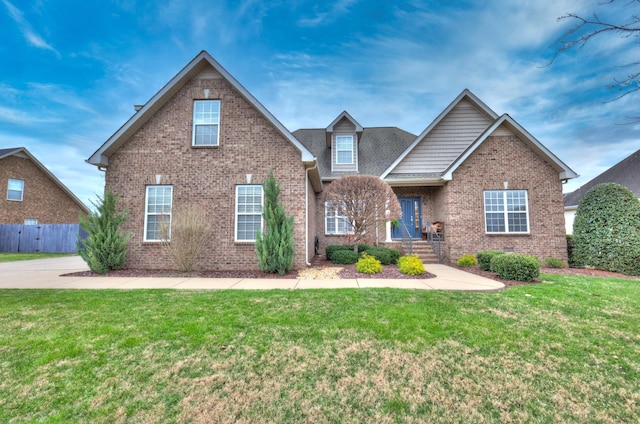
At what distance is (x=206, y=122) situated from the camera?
384 inches

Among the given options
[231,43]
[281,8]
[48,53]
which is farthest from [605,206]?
[48,53]

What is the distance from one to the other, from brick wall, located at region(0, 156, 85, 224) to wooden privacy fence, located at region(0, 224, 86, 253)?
118 cm

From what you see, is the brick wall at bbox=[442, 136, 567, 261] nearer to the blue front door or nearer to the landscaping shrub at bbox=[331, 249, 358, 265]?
the blue front door

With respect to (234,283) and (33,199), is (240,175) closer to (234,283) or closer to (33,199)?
(234,283)

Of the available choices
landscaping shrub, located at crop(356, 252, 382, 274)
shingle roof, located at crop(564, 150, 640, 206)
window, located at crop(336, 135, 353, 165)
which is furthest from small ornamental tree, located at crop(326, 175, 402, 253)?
shingle roof, located at crop(564, 150, 640, 206)

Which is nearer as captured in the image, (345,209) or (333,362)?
(333,362)

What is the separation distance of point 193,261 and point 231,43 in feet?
37.5

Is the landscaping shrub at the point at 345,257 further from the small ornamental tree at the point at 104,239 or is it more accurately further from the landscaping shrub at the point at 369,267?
the small ornamental tree at the point at 104,239

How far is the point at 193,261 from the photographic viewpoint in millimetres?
8594

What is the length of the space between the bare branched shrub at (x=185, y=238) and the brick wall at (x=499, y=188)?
9.94 metres

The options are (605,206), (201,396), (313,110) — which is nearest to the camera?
(201,396)

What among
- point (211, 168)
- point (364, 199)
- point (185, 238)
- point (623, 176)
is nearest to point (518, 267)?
point (364, 199)

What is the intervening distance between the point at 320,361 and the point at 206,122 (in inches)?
373

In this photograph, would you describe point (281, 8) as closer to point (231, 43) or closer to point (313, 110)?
point (231, 43)
